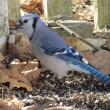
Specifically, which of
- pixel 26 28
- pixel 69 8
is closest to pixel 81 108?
pixel 26 28

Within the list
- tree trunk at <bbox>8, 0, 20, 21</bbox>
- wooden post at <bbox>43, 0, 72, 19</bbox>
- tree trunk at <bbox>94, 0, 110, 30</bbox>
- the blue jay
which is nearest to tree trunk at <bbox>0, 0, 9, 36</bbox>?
the blue jay

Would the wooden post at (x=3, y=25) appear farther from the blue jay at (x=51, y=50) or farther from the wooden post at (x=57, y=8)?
the wooden post at (x=57, y=8)

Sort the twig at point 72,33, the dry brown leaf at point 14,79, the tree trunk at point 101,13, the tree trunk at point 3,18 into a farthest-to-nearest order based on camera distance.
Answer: the tree trunk at point 101,13, the twig at point 72,33, the tree trunk at point 3,18, the dry brown leaf at point 14,79

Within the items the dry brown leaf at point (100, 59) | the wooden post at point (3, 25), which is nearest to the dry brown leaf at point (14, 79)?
the wooden post at point (3, 25)

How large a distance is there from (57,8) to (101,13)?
58 centimetres

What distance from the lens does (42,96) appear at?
13.9ft

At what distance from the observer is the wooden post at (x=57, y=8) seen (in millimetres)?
6215

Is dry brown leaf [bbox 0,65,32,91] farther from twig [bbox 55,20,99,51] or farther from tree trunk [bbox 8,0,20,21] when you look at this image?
tree trunk [bbox 8,0,20,21]

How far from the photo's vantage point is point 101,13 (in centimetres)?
644

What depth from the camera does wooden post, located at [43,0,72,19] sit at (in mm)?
6215

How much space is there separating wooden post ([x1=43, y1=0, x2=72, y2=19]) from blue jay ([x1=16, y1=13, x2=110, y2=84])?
66 centimetres

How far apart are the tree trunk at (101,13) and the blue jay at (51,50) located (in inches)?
40.0

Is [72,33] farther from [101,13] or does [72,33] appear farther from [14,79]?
[14,79]

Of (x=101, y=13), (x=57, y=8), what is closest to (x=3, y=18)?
(x=57, y=8)
